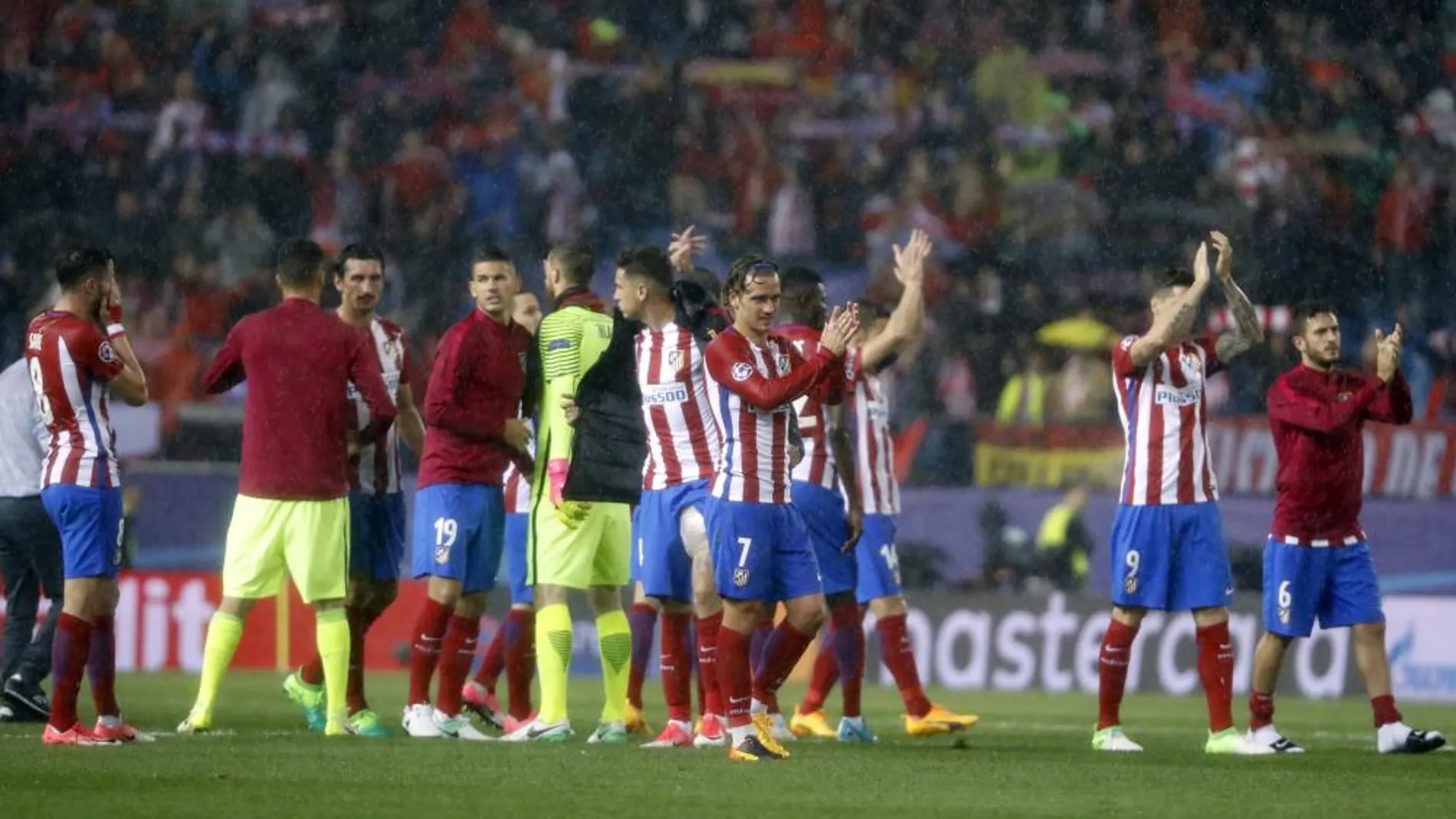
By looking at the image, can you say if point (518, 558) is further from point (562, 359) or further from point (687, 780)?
point (687, 780)

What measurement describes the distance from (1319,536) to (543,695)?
383cm

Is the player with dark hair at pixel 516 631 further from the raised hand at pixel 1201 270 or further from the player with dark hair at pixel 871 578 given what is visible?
the raised hand at pixel 1201 270

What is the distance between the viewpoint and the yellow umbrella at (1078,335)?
20188 mm

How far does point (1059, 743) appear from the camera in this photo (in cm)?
1167

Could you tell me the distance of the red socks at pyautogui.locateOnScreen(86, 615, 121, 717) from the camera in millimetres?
10430

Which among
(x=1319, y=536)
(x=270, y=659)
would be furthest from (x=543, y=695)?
(x=270, y=659)

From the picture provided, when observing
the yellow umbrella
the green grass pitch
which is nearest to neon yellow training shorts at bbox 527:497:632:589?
the green grass pitch

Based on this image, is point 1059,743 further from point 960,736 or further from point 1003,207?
point 1003,207

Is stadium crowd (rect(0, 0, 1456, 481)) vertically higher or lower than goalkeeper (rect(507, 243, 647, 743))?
higher

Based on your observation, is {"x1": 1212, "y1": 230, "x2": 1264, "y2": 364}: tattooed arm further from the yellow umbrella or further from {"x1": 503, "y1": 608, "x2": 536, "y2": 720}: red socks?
the yellow umbrella

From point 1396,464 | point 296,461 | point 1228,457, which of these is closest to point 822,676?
point 296,461

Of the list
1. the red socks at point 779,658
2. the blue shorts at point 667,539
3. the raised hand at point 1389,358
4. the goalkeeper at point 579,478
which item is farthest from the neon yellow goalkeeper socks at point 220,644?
the raised hand at point 1389,358

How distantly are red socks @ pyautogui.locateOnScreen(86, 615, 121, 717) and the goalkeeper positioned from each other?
185cm

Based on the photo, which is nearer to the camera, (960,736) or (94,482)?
(94,482)
